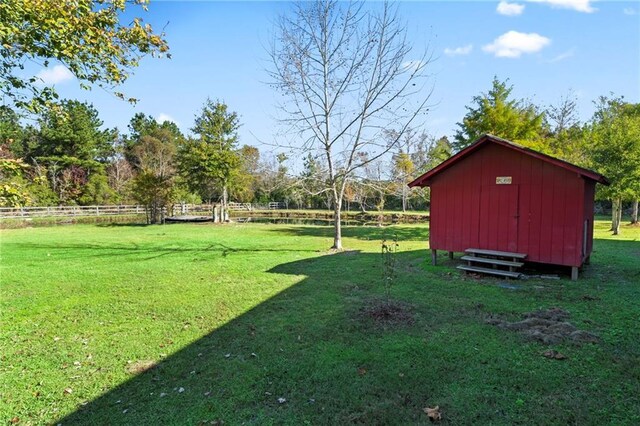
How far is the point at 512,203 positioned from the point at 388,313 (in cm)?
481

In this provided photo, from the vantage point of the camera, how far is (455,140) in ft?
62.8

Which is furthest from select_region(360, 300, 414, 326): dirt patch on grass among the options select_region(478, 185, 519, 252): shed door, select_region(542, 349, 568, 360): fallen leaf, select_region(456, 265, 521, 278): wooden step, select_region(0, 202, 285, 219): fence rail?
select_region(0, 202, 285, 219): fence rail

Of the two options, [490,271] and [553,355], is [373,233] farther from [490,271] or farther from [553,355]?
[553,355]

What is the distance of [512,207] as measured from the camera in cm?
809

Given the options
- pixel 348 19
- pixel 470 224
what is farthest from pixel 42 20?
pixel 348 19

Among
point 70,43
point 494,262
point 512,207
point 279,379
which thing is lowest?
point 279,379

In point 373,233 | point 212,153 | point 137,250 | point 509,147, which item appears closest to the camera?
point 509,147

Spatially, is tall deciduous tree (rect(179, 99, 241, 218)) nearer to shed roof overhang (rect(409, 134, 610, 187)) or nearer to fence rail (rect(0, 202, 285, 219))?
fence rail (rect(0, 202, 285, 219))

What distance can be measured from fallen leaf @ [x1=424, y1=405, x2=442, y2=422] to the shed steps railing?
544 cm

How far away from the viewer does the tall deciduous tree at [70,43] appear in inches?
167

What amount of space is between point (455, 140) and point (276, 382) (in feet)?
60.3

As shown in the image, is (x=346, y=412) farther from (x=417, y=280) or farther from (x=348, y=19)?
(x=348, y=19)

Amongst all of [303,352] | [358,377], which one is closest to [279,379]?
[303,352]

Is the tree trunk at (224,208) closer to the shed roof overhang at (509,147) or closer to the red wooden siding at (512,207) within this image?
the shed roof overhang at (509,147)
